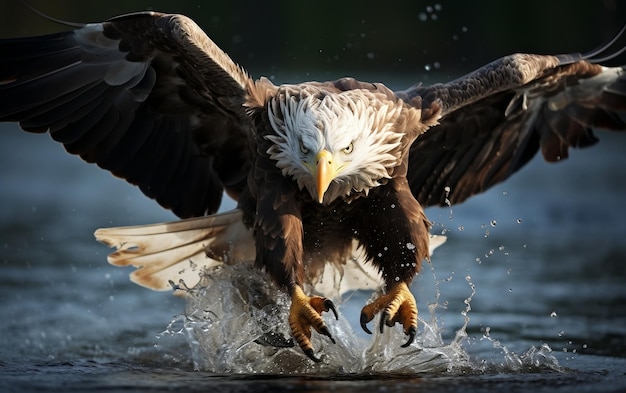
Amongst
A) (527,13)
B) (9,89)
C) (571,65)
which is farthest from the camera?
(527,13)

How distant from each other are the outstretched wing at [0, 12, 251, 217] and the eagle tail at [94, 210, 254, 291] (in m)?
0.28

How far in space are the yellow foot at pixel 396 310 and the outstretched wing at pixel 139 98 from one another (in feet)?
4.16

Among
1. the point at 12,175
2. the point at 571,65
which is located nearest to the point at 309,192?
the point at 571,65

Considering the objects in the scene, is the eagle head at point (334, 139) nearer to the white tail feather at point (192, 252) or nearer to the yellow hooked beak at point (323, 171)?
the yellow hooked beak at point (323, 171)

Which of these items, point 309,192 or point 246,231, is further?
point 246,231

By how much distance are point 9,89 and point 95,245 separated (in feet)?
12.2

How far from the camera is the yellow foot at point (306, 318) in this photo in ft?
20.5

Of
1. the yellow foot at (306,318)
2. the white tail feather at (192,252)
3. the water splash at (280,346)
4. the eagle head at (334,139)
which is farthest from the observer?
the white tail feather at (192,252)

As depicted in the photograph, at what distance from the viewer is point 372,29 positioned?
73.7 feet

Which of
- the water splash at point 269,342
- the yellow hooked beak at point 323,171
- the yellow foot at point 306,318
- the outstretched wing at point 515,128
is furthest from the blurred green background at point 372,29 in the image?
the yellow hooked beak at point 323,171

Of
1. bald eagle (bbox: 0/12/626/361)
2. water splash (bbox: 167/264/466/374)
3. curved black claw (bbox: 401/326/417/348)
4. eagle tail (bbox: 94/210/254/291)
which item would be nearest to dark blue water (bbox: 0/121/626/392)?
water splash (bbox: 167/264/466/374)

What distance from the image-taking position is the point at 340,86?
269 inches

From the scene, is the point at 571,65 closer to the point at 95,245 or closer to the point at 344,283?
the point at 344,283

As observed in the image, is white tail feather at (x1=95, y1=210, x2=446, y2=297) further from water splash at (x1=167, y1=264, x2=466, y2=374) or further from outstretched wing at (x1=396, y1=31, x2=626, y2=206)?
outstretched wing at (x1=396, y1=31, x2=626, y2=206)
